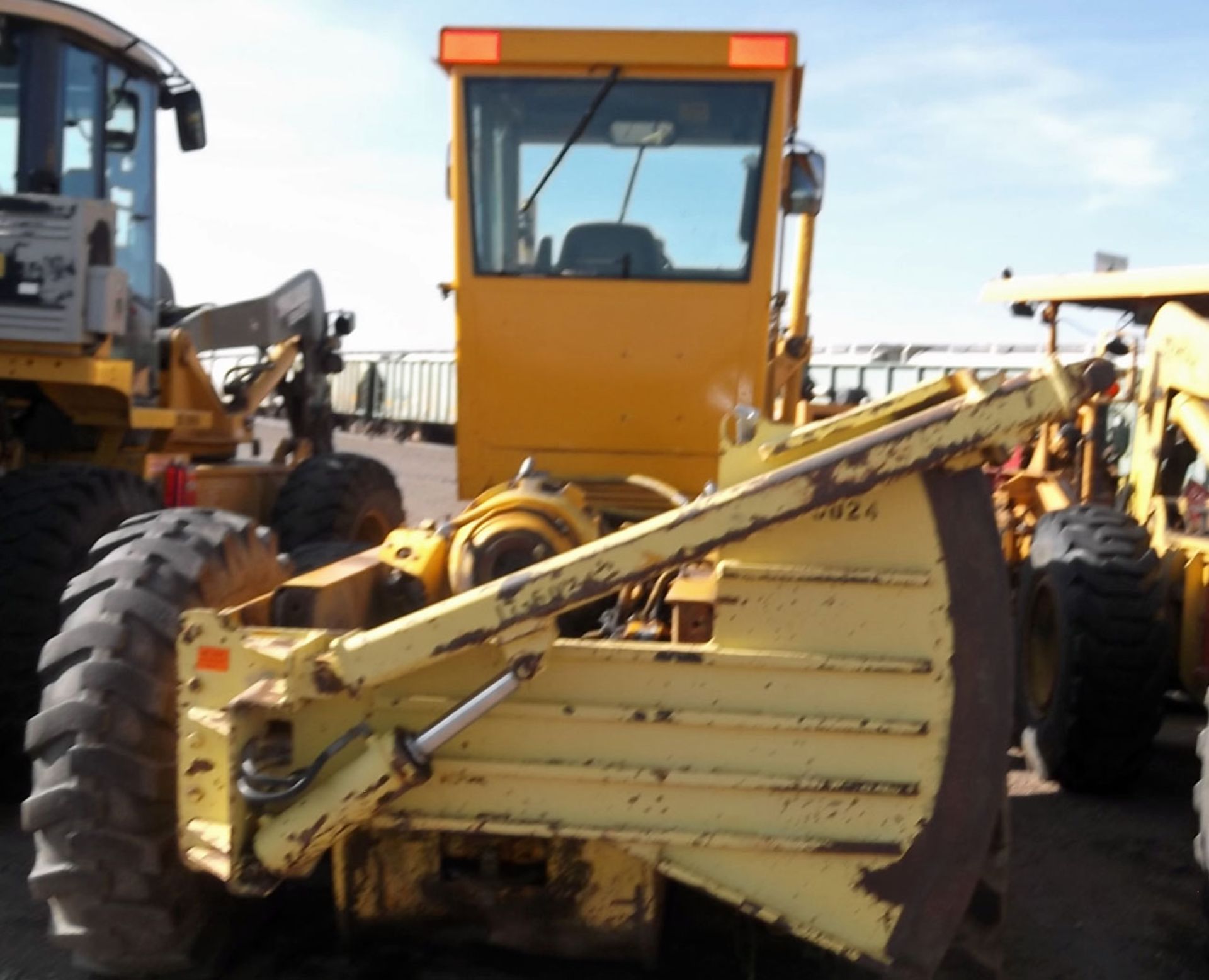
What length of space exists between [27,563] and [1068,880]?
155 inches

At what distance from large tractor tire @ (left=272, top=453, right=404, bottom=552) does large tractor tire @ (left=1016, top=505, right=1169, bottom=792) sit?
3504 mm

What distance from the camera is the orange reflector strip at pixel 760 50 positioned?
454 centimetres

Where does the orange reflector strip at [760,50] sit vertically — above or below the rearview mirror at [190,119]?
below

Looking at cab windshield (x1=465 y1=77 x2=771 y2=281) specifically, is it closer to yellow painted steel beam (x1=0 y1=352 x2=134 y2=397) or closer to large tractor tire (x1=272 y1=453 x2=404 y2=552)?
yellow painted steel beam (x1=0 y1=352 x2=134 y2=397)

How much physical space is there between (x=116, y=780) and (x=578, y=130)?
9.55ft

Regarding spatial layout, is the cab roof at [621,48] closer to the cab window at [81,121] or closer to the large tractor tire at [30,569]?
the large tractor tire at [30,569]

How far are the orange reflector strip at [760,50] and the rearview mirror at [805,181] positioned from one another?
16.6 inches

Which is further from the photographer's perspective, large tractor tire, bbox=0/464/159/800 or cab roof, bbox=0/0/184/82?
cab roof, bbox=0/0/184/82

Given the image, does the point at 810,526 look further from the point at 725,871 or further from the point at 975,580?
the point at 725,871

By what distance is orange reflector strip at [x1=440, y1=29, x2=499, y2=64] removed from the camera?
4625 mm

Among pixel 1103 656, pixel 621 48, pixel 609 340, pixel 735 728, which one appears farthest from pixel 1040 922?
pixel 621 48

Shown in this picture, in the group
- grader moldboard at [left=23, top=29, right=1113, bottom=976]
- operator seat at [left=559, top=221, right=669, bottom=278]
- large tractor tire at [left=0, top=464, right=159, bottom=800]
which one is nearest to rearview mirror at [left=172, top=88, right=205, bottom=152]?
large tractor tire at [left=0, top=464, right=159, bottom=800]

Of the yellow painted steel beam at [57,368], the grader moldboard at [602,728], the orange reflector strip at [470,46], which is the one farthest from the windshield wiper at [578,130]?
the yellow painted steel beam at [57,368]

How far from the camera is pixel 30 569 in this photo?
461 centimetres
